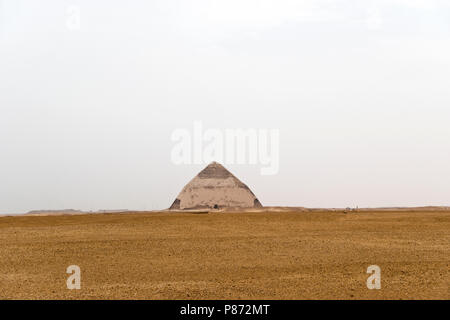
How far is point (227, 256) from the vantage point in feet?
59.8

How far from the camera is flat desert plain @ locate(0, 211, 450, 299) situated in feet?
43.9

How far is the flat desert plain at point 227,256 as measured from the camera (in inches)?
527

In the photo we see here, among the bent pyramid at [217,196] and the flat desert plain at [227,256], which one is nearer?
the flat desert plain at [227,256]

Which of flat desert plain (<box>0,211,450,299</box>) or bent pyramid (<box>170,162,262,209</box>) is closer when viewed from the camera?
flat desert plain (<box>0,211,450,299</box>)

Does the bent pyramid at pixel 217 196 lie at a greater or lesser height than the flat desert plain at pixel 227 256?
greater

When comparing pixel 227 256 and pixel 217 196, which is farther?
pixel 217 196

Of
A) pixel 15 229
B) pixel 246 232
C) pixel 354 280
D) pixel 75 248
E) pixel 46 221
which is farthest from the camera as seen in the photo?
pixel 46 221

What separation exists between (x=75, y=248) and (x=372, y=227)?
46.0 ft

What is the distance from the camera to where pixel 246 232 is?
2388 cm

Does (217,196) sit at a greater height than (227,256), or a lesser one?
greater

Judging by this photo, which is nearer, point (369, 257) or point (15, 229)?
point (369, 257)

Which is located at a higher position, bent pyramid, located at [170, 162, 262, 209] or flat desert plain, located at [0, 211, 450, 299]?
bent pyramid, located at [170, 162, 262, 209]
